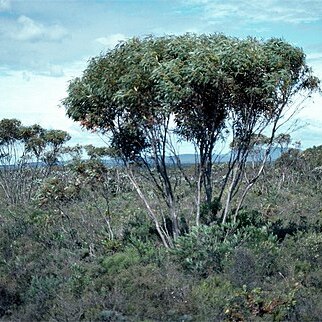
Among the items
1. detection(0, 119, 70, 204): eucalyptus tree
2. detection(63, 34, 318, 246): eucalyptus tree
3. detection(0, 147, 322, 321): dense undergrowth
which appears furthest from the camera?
detection(0, 119, 70, 204): eucalyptus tree

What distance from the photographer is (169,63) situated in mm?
11391

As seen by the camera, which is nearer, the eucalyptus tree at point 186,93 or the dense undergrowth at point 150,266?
the dense undergrowth at point 150,266

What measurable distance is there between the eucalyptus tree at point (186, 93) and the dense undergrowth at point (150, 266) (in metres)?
1.23

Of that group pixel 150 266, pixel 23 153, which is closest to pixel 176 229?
pixel 150 266

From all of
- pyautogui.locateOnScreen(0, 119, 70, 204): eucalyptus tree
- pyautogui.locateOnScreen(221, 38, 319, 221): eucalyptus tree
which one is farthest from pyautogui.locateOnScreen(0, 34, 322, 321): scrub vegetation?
pyautogui.locateOnScreen(0, 119, 70, 204): eucalyptus tree

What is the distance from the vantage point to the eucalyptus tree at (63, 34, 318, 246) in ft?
37.2

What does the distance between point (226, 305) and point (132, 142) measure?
547 centimetres

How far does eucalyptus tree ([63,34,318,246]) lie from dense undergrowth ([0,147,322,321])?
1.23 metres

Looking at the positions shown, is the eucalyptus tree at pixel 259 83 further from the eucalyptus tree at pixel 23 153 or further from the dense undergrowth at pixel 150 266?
the eucalyptus tree at pixel 23 153

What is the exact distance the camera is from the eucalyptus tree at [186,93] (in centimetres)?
1135

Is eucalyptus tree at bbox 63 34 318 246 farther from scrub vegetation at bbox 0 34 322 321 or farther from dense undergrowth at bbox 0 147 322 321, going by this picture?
dense undergrowth at bbox 0 147 322 321

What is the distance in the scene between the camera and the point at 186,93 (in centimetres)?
1127

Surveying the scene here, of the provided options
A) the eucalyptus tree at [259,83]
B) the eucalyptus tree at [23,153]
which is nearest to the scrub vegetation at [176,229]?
the eucalyptus tree at [259,83]

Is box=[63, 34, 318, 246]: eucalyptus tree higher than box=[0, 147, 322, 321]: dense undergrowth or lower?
higher
